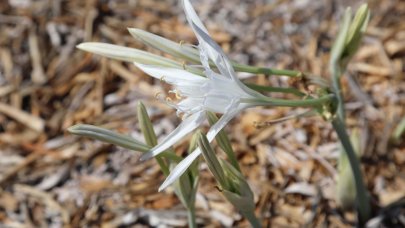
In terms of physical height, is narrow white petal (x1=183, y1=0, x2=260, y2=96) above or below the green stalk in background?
above

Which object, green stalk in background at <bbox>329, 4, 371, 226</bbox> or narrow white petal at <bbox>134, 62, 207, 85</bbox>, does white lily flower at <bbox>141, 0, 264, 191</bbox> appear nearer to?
narrow white petal at <bbox>134, 62, 207, 85</bbox>

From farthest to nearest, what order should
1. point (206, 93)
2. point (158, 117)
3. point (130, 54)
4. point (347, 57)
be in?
point (158, 117) → point (347, 57) → point (130, 54) → point (206, 93)

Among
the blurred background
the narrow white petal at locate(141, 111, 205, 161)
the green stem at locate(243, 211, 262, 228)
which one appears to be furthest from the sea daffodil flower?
the blurred background

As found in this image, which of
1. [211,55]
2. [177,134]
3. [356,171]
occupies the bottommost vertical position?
[356,171]

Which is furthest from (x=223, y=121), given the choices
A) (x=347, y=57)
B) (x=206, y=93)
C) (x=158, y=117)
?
(x=158, y=117)

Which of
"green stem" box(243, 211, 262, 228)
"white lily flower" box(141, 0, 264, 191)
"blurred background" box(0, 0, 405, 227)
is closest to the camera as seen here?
"white lily flower" box(141, 0, 264, 191)

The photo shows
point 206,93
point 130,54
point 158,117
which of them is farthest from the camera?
point 158,117

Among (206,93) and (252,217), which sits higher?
(206,93)

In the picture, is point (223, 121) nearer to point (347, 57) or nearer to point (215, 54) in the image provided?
point (215, 54)
